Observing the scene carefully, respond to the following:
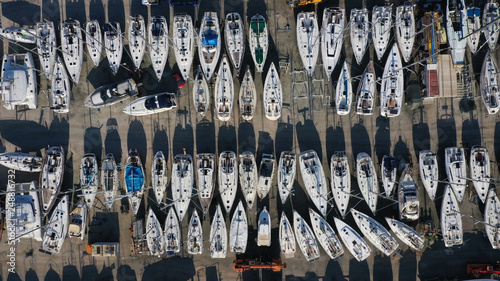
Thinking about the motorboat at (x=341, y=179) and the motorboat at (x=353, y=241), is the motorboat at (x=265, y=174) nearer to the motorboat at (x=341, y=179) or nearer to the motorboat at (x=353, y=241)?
the motorboat at (x=341, y=179)

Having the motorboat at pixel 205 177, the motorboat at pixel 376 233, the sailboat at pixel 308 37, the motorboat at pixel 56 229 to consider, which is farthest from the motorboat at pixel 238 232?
the motorboat at pixel 56 229

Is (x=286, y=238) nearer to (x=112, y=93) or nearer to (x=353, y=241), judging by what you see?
(x=353, y=241)

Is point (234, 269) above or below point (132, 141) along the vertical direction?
below

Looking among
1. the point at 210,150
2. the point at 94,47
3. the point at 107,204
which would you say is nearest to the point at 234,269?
the point at 210,150

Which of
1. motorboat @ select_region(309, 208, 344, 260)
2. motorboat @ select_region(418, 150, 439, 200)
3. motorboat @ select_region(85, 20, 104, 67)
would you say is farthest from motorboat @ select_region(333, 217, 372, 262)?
motorboat @ select_region(85, 20, 104, 67)

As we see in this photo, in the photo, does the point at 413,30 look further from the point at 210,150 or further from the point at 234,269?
the point at 234,269
